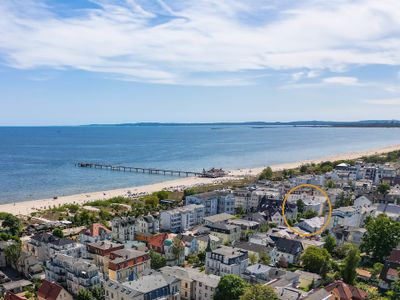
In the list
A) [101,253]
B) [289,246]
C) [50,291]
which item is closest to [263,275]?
[289,246]

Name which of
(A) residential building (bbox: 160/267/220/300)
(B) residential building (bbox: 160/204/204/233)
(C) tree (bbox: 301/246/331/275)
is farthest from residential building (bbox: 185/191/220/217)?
(A) residential building (bbox: 160/267/220/300)

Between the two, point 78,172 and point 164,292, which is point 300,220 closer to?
point 164,292

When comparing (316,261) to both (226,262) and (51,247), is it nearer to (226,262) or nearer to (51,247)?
(226,262)

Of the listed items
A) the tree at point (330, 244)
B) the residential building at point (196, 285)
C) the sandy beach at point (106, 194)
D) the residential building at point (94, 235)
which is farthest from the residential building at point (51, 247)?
the tree at point (330, 244)

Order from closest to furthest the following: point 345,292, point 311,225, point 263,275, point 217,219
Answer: point 345,292
point 263,275
point 311,225
point 217,219

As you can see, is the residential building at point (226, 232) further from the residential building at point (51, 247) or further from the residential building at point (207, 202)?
the residential building at point (51, 247)

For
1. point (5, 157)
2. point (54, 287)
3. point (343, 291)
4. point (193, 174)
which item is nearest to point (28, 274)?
point (54, 287)
